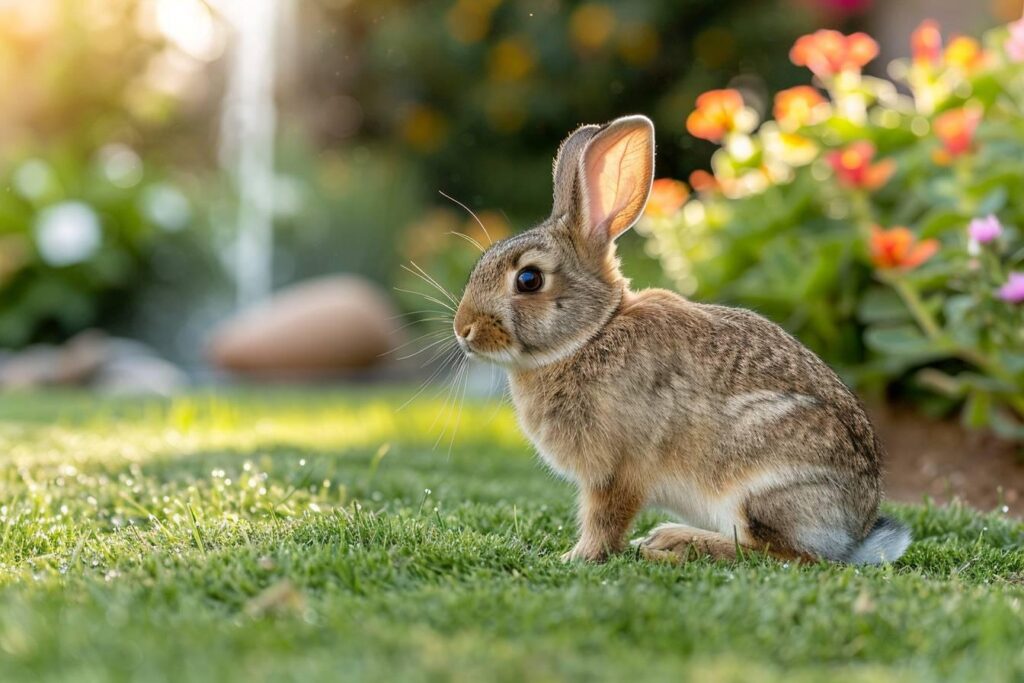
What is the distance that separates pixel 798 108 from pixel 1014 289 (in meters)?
1.88

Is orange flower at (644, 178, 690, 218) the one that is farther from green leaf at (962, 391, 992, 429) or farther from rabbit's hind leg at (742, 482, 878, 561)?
rabbit's hind leg at (742, 482, 878, 561)

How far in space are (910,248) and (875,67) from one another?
827 centimetres

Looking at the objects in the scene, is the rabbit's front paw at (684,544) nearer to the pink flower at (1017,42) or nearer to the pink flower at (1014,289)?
the pink flower at (1014,289)

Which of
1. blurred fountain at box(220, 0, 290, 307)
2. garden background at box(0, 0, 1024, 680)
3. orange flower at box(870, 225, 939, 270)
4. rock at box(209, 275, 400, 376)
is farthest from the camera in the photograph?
blurred fountain at box(220, 0, 290, 307)

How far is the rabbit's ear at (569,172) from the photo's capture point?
272cm

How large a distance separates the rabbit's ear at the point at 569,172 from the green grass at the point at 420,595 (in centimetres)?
80

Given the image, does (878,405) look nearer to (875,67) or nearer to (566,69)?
(566,69)

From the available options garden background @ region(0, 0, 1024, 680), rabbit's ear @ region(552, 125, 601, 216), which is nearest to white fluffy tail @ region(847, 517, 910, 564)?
garden background @ region(0, 0, 1024, 680)

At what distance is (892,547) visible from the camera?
2.57m

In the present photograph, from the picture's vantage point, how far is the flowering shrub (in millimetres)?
3809

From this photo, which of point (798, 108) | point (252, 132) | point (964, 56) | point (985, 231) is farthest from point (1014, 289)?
point (252, 132)

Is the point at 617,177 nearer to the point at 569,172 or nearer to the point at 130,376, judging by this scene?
the point at 569,172

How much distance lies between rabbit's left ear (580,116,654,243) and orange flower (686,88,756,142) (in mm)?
2574

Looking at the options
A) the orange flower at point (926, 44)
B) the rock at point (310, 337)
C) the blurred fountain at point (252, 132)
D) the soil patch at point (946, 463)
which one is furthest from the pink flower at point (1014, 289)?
the blurred fountain at point (252, 132)
